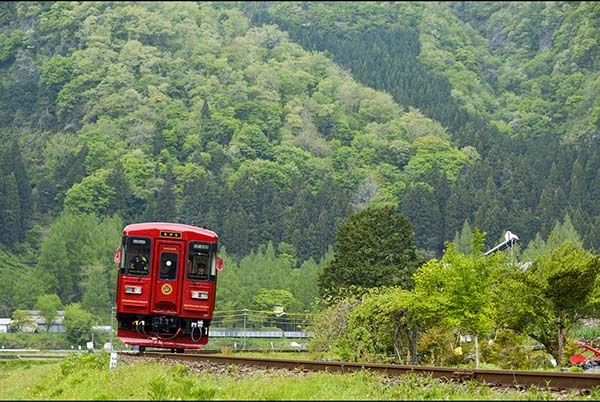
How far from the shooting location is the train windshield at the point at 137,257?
84.0ft

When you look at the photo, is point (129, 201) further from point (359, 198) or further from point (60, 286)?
point (60, 286)

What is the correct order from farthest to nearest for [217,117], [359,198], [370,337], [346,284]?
[217,117] → [359,198] → [346,284] → [370,337]

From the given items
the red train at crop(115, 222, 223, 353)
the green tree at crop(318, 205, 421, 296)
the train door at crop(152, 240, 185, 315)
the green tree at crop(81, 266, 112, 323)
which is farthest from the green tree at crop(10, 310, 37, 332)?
the train door at crop(152, 240, 185, 315)

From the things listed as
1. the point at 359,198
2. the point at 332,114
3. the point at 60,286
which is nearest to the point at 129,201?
the point at 359,198

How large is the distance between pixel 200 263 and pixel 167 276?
0.90m

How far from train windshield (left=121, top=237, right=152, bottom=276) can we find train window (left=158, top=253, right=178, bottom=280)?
35 cm

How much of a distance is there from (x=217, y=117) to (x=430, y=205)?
4537cm

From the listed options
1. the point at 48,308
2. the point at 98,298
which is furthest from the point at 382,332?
the point at 98,298

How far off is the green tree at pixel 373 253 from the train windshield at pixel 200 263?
32529 mm

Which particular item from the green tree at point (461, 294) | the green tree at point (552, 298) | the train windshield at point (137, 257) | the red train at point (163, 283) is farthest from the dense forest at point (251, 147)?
the train windshield at point (137, 257)

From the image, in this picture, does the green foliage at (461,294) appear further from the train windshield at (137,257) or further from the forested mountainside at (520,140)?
the forested mountainside at (520,140)

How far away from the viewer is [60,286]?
9131 centimetres

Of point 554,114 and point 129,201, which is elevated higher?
point 554,114

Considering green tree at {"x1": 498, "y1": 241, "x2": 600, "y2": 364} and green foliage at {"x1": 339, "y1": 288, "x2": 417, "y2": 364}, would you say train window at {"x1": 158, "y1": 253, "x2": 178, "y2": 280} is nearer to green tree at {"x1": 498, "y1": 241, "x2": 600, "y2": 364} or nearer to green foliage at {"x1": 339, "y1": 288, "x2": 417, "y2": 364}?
green foliage at {"x1": 339, "y1": 288, "x2": 417, "y2": 364}
